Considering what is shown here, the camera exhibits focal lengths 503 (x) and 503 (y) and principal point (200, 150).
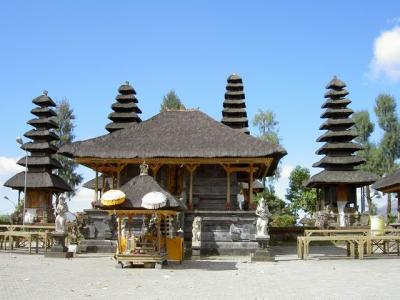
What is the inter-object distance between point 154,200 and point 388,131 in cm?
4461

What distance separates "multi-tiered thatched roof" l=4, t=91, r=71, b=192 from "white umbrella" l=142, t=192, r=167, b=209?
26469 millimetres

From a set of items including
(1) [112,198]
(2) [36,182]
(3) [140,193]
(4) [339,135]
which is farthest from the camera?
(4) [339,135]

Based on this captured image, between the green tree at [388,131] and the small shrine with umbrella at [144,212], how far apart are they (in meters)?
40.1

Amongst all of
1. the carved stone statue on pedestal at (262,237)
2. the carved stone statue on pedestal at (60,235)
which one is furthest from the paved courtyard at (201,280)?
the carved stone statue on pedestal at (60,235)

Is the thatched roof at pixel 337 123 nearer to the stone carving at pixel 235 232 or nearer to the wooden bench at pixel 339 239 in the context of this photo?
the wooden bench at pixel 339 239

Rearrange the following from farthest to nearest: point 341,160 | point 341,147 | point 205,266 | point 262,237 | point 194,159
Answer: point 341,147, point 341,160, point 194,159, point 262,237, point 205,266

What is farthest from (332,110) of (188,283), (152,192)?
(188,283)

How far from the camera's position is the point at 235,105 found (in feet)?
142

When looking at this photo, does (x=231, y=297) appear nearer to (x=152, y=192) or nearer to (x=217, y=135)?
(x=152, y=192)

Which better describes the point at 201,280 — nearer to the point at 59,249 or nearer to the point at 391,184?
the point at 59,249

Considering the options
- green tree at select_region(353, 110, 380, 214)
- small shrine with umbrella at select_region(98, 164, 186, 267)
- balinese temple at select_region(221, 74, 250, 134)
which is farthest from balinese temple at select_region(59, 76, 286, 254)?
green tree at select_region(353, 110, 380, 214)

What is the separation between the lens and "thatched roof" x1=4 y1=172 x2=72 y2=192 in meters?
39.3

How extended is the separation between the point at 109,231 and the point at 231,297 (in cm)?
1251

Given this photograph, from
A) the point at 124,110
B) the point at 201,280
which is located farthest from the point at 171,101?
the point at 201,280
